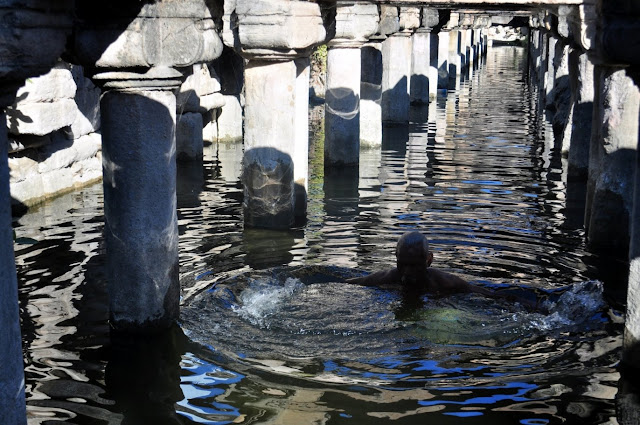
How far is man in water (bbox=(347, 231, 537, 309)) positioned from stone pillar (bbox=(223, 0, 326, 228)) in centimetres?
326

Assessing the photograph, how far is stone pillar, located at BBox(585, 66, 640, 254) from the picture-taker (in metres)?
8.95

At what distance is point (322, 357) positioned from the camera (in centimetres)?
622

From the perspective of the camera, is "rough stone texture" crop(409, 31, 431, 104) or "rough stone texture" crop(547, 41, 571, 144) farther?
"rough stone texture" crop(409, 31, 431, 104)

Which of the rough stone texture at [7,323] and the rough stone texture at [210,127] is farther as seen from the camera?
the rough stone texture at [210,127]

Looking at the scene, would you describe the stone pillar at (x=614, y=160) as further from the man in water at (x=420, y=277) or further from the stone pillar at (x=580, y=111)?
the man in water at (x=420, y=277)

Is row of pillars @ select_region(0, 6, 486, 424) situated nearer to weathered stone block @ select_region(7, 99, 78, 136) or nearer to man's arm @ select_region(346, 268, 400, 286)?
man's arm @ select_region(346, 268, 400, 286)

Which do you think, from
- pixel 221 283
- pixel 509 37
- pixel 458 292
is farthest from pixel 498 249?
pixel 509 37

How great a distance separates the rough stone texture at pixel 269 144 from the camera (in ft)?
32.1

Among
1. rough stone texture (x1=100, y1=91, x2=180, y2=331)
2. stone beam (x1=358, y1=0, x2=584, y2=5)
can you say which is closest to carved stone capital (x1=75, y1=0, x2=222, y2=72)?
rough stone texture (x1=100, y1=91, x2=180, y2=331)

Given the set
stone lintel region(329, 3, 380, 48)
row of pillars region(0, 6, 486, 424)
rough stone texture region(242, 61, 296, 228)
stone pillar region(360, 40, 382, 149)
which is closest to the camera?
row of pillars region(0, 6, 486, 424)

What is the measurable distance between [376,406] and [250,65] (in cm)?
533

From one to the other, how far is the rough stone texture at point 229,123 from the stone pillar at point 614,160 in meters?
8.91

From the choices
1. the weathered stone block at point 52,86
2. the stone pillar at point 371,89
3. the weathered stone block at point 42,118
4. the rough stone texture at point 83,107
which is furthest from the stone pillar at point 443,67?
the weathered stone block at point 42,118

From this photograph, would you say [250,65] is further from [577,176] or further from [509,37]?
[509,37]
